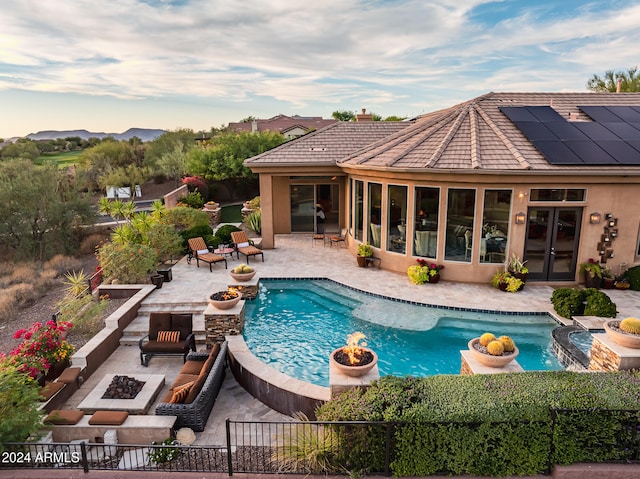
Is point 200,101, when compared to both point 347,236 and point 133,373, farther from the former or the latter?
point 133,373

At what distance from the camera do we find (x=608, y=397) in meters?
5.82

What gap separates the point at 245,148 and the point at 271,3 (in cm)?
1718

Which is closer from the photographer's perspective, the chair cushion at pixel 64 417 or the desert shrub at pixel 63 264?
the chair cushion at pixel 64 417

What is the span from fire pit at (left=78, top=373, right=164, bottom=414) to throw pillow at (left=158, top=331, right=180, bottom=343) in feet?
4.06

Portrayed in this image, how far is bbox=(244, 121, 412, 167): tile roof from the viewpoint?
17.8m

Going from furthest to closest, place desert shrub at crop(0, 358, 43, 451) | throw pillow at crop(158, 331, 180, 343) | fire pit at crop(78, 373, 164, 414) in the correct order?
1. throw pillow at crop(158, 331, 180, 343)
2. fire pit at crop(78, 373, 164, 414)
3. desert shrub at crop(0, 358, 43, 451)

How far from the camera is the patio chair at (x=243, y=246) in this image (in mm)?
16391

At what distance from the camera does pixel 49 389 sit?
302 inches

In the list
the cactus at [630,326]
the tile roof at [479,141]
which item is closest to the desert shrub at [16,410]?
the cactus at [630,326]

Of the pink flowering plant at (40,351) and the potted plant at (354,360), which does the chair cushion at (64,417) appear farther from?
the potted plant at (354,360)

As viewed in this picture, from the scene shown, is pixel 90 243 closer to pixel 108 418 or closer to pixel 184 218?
pixel 184 218

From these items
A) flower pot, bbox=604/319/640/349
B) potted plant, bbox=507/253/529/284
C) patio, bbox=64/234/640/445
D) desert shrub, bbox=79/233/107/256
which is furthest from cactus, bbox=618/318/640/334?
desert shrub, bbox=79/233/107/256

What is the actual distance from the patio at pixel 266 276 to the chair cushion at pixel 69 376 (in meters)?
0.32

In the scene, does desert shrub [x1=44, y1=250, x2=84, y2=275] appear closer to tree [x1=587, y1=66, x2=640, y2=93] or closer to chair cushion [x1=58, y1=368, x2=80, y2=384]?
chair cushion [x1=58, y1=368, x2=80, y2=384]
